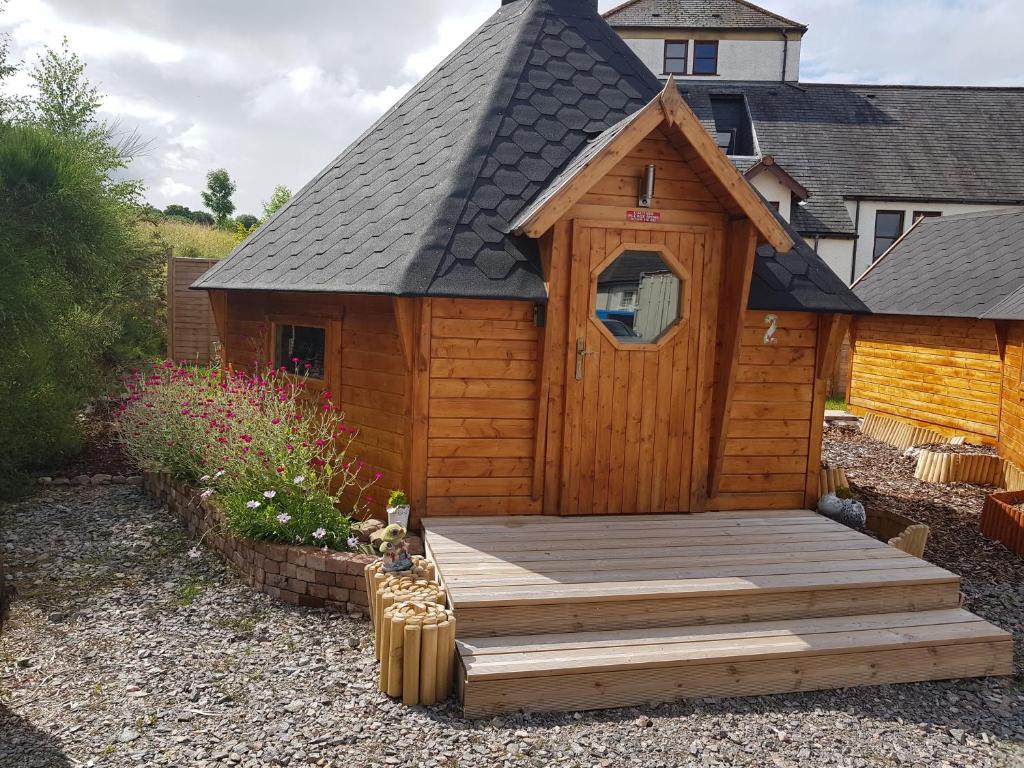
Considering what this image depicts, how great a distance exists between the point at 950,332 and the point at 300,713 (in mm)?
13053

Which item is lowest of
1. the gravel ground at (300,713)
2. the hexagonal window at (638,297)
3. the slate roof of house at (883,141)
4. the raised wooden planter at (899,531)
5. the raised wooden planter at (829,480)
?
the gravel ground at (300,713)

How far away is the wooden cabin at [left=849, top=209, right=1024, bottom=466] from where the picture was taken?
11.9 metres

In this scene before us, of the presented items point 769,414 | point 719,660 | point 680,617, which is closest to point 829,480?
point 769,414

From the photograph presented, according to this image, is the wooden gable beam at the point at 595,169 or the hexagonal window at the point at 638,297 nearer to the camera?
the wooden gable beam at the point at 595,169

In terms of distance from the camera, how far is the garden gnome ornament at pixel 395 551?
5297 millimetres

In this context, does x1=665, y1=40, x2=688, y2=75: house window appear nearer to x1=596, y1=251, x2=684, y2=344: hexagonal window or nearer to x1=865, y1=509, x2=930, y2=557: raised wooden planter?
x1=865, y1=509, x2=930, y2=557: raised wooden planter

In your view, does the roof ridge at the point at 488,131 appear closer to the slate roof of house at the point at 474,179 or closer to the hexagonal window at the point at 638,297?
the slate roof of house at the point at 474,179

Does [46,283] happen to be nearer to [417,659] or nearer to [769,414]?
[417,659]

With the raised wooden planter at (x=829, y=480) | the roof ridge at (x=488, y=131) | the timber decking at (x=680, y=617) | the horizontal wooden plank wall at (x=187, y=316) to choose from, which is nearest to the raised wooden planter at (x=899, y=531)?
the raised wooden planter at (x=829, y=480)

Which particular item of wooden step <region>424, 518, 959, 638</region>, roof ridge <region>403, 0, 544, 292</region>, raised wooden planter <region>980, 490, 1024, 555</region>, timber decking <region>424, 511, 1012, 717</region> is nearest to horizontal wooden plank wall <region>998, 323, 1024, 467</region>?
raised wooden planter <region>980, 490, 1024, 555</region>

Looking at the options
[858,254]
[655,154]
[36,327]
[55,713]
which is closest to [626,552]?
[655,154]

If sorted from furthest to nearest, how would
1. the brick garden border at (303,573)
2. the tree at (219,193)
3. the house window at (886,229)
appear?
the tree at (219,193), the house window at (886,229), the brick garden border at (303,573)

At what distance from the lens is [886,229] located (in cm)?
2323

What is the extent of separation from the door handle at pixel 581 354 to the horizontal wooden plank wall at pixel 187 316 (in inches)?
413
